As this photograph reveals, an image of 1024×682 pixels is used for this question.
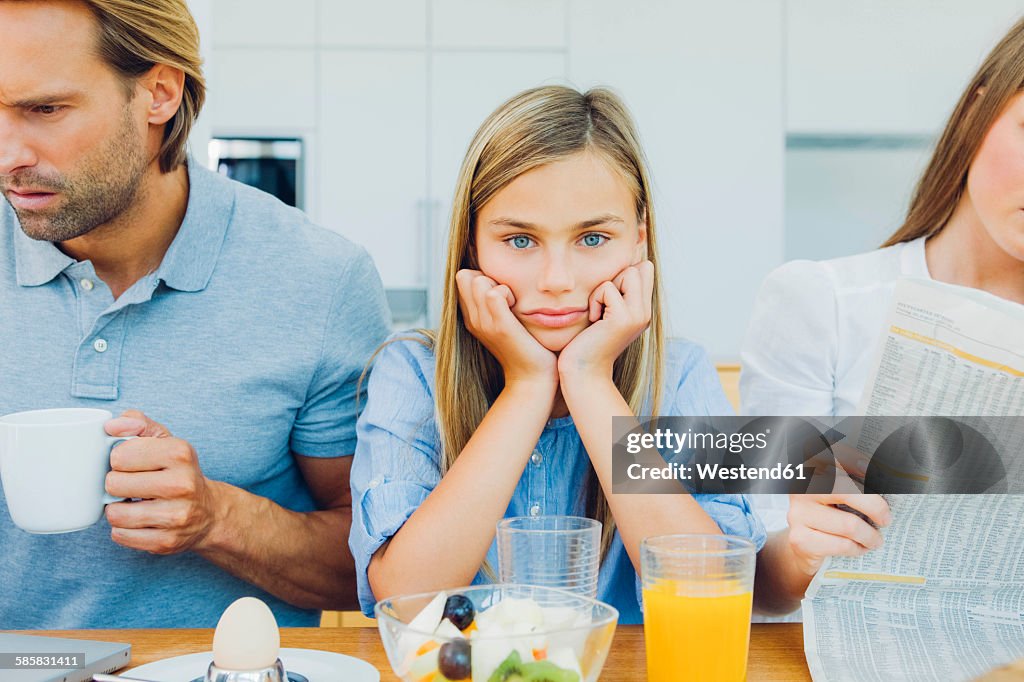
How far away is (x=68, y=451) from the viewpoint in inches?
36.1

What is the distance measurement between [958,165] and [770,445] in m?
0.45

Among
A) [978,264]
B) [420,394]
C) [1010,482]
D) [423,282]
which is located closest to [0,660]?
[420,394]

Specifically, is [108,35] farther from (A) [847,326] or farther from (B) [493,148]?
(A) [847,326]

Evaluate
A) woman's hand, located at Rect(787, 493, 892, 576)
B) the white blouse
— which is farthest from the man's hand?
the white blouse

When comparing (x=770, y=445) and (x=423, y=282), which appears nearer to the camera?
(x=770, y=445)

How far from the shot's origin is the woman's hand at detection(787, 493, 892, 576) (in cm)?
86

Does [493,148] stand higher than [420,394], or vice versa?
[493,148]

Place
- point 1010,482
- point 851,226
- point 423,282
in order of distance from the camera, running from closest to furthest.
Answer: point 1010,482 < point 423,282 < point 851,226

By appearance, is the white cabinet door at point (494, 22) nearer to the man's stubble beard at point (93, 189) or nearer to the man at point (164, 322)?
the man at point (164, 322)

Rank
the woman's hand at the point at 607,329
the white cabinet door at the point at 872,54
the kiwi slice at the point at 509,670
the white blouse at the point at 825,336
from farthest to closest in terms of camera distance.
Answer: the white cabinet door at the point at 872,54 < the white blouse at the point at 825,336 < the woman's hand at the point at 607,329 < the kiwi slice at the point at 509,670

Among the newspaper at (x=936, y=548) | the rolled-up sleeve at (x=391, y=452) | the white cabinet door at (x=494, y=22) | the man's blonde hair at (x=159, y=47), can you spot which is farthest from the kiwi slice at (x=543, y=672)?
the white cabinet door at (x=494, y=22)

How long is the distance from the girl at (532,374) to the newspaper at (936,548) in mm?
175

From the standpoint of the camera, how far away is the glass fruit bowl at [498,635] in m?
0.62

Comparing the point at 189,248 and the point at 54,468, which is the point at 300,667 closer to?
the point at 54,468
